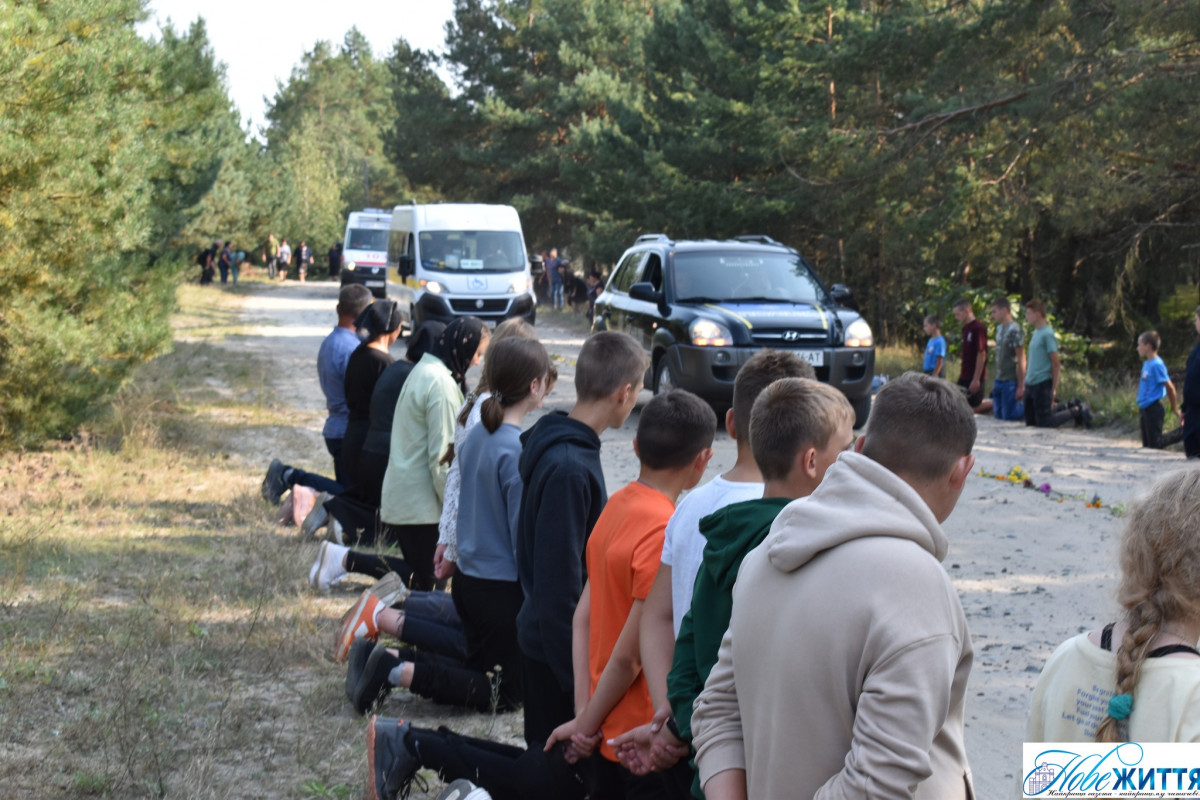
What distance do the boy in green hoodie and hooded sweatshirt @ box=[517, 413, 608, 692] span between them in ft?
3.31

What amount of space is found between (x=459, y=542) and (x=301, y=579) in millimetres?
2929

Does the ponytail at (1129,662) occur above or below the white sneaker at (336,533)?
above

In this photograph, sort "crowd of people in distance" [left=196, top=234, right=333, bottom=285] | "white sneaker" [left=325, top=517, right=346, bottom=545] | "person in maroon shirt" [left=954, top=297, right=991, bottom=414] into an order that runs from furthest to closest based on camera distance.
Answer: "crowd of people in distance" [left=196, top=234, right=333, bottom=285] < "person in maroon shirt" [left=954, top=297, right=991, bottom=414] < "white sneaker" [left=325, top=517, right=346, bottom=545]

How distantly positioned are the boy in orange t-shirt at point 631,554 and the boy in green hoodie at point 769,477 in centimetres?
53

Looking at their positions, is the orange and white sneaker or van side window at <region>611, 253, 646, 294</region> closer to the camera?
the orange and white sneaker

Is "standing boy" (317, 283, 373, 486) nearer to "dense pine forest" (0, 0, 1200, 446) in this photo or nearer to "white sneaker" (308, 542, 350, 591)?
"white sneaker" (308, 542, 350, 591)

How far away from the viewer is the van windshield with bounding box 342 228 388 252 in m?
39.0

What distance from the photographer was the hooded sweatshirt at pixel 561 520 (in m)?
3.51

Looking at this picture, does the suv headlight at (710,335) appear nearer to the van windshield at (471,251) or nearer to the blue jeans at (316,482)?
the blue jeans at (316,482)

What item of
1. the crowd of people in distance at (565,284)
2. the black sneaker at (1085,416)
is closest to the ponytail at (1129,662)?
the black sneaker at (1085,416)

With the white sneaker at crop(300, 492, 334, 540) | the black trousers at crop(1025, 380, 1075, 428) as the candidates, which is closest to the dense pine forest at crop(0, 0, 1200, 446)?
the black trousers at crop(1025, 380, 1075, 428)

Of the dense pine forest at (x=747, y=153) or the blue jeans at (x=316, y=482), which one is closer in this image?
the blue jeans at (x=316, y=482)

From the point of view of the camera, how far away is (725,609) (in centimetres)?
245

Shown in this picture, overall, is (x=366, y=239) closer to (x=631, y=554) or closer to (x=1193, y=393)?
(x=1193, y=393)
